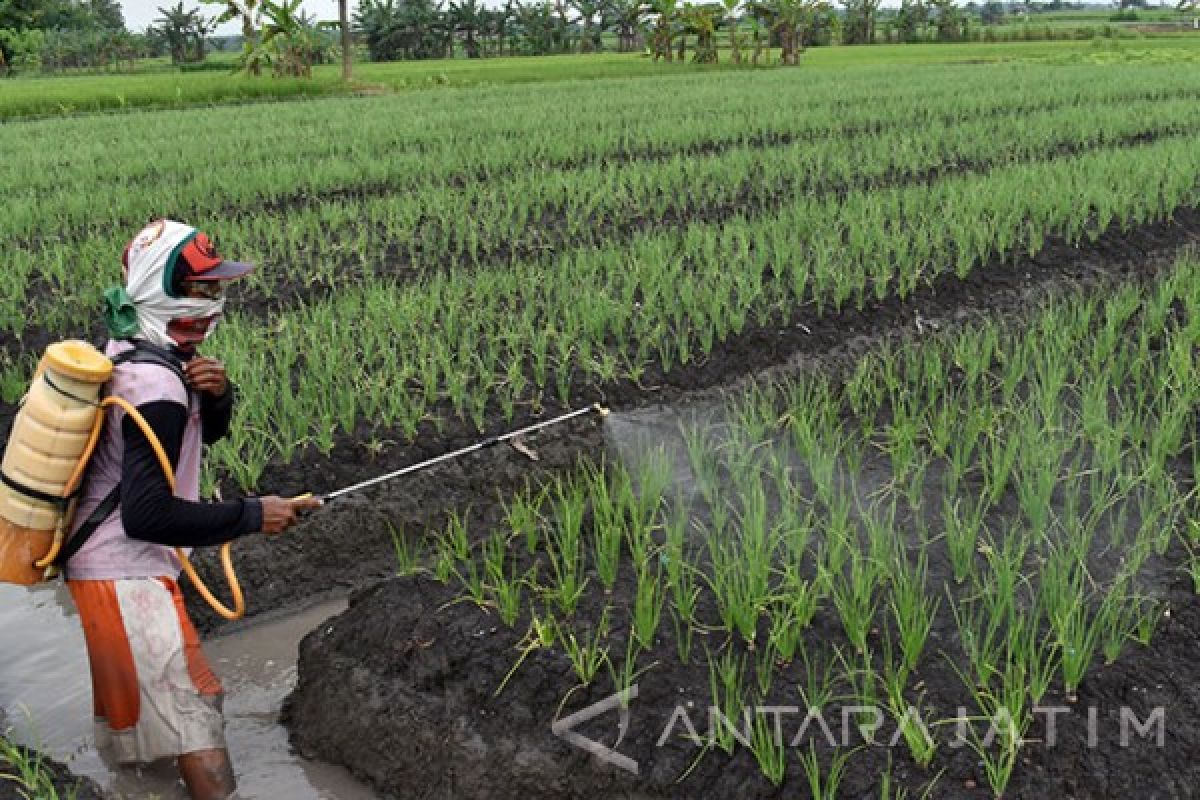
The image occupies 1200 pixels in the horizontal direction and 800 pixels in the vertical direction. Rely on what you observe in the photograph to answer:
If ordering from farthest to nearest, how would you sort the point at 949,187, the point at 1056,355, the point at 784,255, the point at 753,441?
the point at 949,187 → the point at 784,255 → the point at 1056,355 → the point at 753,441

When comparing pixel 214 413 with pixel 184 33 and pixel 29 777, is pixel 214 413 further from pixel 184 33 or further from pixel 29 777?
pixel 184 33

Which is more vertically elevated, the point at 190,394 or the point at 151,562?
the point at 190,394

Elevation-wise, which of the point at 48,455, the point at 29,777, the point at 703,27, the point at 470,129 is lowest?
the point at 29,777

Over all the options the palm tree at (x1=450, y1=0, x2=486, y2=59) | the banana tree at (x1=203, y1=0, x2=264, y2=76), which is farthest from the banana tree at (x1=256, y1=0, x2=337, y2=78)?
the palm tree at (x1=450, y1=0, x2=486, y2=59)

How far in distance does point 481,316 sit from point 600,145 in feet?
20.2

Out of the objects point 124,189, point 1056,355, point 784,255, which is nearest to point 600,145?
point 124,189

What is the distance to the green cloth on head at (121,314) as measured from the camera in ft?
8.93

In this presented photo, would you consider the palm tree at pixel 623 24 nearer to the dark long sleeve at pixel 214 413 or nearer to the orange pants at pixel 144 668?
the dark long sleeve at pixel 214 413

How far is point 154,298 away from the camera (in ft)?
8.96

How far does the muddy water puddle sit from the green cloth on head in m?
0.94

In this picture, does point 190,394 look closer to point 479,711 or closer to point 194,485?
point 194,485

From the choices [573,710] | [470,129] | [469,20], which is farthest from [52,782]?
[469,20]

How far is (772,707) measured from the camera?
2.59 metres

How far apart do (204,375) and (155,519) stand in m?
0.34
